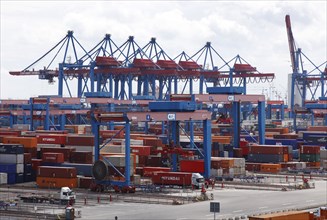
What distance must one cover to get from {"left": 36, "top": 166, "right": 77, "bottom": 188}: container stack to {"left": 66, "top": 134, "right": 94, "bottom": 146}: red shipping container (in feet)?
39.9

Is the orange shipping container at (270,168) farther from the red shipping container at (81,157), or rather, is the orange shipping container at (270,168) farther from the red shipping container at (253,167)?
the red shipping container at (81,157)

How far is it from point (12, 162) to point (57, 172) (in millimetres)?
6026

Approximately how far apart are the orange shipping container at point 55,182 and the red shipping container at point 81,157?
703 centimetres

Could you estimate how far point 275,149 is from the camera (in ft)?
325

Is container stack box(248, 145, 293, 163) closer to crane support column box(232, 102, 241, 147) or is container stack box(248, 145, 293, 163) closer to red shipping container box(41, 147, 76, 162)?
crane support column box(232, 102, 241, 147)

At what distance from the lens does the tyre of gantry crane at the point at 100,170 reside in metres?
73.9

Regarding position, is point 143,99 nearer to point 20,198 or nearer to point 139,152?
point 139,152

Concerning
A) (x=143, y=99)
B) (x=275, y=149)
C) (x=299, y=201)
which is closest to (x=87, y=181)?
(x=299, y=201)

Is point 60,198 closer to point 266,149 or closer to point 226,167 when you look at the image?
point 226,167

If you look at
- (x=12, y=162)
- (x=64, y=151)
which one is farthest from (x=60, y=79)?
(x=12, y=162)

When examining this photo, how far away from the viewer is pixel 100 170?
74.2 metres

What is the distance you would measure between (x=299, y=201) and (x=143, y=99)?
9139cm

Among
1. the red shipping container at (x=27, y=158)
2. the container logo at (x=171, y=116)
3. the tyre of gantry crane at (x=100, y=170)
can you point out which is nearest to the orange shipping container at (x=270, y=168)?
the container logo at (x=171, y=116)

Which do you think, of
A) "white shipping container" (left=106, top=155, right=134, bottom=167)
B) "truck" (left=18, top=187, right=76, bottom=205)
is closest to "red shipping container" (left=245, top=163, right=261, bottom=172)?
"white shipping container" (left=106, top=155, right=134, bottom=167)
